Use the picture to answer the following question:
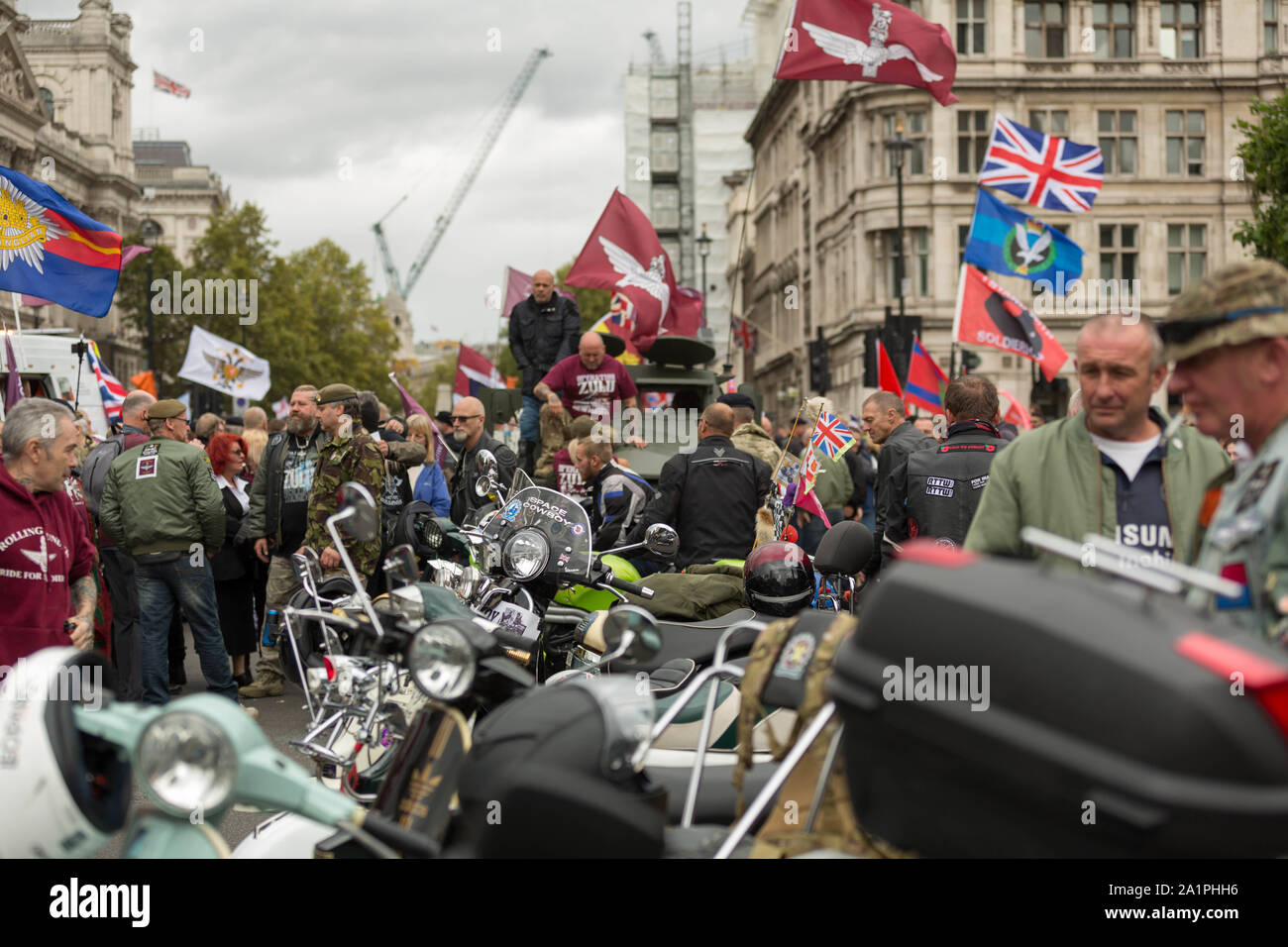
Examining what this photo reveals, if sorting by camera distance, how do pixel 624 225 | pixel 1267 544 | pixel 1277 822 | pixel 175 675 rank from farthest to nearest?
pixel 624 225, pixel 175 675, pixel 1267 544, pixel 1277 822

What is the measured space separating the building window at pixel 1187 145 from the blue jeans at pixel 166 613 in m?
45.0

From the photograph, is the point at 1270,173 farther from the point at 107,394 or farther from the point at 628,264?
the point at 107,394

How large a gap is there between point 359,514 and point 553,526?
3.02 metres

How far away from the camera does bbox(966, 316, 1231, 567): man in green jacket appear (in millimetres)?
3596

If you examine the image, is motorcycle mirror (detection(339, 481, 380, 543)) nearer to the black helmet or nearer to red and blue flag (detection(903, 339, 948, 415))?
the black helmet

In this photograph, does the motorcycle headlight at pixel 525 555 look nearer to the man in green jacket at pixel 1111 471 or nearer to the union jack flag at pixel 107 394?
the man in green jacket at pixel 1111 471

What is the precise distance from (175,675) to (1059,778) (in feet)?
30.5

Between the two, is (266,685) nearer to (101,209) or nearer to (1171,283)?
(1171,283)

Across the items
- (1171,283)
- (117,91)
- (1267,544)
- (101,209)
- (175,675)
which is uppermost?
(117,91)

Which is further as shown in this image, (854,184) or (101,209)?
(101,209)

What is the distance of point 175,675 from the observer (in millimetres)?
10430

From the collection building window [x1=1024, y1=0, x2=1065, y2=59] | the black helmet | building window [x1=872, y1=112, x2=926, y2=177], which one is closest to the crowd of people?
the black helmet

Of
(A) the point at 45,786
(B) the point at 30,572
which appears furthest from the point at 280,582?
(A) the point at 45,786
